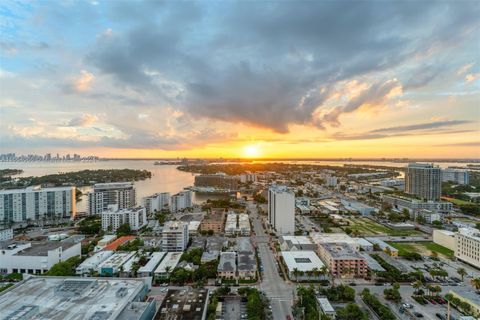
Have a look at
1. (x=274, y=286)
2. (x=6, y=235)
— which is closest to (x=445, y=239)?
(x=274, y=286)

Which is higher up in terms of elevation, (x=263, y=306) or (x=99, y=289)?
(x=99, y=289)

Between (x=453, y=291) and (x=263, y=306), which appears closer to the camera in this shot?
(x=263, y=306)

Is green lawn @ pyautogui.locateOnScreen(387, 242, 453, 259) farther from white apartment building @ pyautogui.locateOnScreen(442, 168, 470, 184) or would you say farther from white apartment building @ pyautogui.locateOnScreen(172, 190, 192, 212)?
white apartment building @ pyautogui.locateOnScreen(442, 168, 470, 184)

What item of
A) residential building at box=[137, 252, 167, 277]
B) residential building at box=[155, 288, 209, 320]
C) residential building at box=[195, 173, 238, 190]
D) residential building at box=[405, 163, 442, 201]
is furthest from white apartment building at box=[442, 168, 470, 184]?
residential building at box=[155, 288, 209, 320]

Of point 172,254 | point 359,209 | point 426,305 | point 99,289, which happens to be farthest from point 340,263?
point 359,209

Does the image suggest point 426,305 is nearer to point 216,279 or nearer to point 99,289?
point 216,279

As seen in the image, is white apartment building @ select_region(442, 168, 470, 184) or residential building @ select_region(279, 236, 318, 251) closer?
residential building @ select_region(279, 236, 318, 251)

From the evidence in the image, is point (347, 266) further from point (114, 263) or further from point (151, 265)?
point (114, 263)

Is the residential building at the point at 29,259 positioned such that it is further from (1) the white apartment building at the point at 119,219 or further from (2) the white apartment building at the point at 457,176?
(2) the white apartment building at the point at 457,176
